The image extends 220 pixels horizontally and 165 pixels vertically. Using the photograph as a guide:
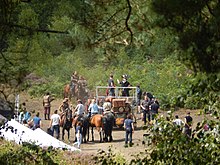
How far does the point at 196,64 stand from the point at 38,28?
7.94ft

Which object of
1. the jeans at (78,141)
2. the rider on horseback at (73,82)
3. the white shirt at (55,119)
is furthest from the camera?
the rider on horseback at (73,82)

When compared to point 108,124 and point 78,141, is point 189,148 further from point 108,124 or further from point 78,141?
point 108,124

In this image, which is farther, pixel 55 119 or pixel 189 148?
pixel 55 119

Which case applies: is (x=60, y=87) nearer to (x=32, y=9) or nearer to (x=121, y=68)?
(x=121, y=68)

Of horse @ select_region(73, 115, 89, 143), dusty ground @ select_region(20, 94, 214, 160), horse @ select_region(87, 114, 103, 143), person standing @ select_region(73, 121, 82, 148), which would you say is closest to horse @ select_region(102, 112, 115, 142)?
horse @ select_region(87, 114, 103, 143)

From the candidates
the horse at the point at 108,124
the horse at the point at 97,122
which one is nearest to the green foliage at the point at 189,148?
the horse at the point at 108,124

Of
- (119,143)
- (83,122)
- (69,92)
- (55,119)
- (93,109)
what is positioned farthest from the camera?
(69,92)

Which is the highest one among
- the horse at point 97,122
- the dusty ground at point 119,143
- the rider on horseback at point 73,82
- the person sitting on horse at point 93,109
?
the rider on horseback at point 73,82

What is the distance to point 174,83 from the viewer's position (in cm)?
2509

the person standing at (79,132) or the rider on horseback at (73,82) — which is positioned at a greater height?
the rider on horseback at (73,82)

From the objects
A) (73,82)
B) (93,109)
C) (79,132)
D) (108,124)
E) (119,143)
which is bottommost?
(119,143)

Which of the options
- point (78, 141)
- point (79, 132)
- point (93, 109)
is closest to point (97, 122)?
point (79, 132)

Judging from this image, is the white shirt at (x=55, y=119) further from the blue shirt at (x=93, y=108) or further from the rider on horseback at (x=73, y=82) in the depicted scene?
the rider on horseback at (x=73, y=82)

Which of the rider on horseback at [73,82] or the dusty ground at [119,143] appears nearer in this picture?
the dusty ground at [119,143]
